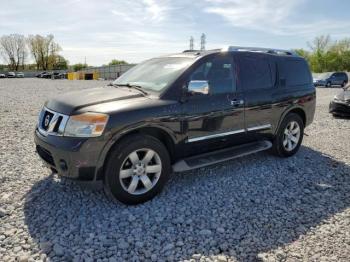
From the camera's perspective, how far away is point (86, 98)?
390 cm

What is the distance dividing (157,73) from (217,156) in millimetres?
1486

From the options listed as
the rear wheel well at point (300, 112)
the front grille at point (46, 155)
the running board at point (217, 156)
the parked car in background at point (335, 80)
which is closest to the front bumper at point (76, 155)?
the front grille at point (46, 155)

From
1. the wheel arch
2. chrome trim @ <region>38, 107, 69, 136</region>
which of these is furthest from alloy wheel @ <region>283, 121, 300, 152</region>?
chrome trim @ <region>38, 107, 69, 136</region>

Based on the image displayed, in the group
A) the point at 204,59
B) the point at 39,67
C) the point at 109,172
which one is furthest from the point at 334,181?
the point at 39,67

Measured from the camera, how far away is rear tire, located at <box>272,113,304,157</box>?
18.2ft

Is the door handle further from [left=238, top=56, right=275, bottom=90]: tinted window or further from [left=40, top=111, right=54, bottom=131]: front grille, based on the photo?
[left=40, top=111, right=54, bottom=131]: front grille

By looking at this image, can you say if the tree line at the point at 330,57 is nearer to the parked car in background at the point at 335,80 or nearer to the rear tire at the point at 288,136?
the parked car in background at the point at 335,80

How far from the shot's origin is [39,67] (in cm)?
9475

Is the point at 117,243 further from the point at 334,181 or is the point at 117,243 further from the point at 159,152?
the point at 334,181

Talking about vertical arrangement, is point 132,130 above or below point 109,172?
above

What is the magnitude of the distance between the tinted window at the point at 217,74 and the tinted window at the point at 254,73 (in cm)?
21

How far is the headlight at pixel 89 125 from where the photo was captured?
3.43 metres

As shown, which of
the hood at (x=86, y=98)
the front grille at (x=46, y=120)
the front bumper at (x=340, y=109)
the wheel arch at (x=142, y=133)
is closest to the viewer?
the wheel arch at (x=142, y=133)

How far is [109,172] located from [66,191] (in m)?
0.90
